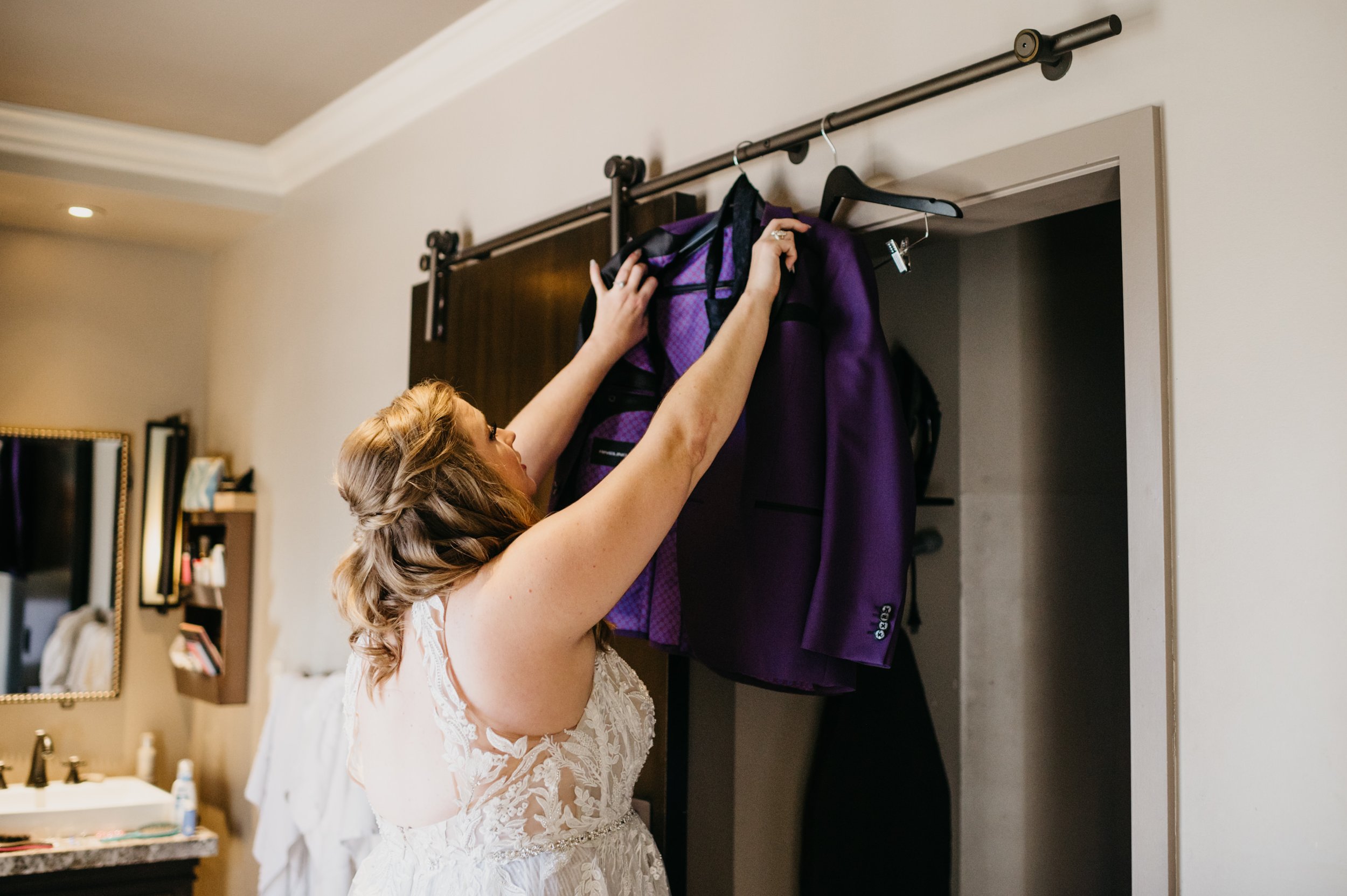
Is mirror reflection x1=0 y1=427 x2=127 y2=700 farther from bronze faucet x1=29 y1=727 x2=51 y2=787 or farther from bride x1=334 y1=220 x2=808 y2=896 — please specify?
bride x1=334 y1=220 x2=808 y2=896

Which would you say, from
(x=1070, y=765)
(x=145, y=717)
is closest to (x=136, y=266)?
(x=145, y=717)

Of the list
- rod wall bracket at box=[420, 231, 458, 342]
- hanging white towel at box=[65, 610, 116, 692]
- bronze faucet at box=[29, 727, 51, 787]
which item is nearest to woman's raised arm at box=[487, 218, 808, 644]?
rod wall bracket at box=[420, 231, 458, 342]

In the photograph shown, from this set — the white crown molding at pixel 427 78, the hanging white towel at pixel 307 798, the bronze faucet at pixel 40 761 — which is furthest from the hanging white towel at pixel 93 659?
the white crown molding at pixel 427 78

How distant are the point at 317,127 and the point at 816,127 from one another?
6.53 feet

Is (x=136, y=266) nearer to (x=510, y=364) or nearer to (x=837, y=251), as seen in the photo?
(x=510, y=364)

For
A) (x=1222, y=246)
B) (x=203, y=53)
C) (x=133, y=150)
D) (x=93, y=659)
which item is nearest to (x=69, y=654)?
(x=93, y=659)

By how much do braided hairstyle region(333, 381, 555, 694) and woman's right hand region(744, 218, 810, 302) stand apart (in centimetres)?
45

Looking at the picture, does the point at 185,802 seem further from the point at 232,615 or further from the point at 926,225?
the point at 926,225

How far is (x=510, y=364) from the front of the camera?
219cm

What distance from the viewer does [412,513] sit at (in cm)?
119

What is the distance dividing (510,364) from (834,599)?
101cm

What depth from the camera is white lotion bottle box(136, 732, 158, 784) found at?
3.50 metres

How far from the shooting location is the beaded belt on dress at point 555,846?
4.20 feet

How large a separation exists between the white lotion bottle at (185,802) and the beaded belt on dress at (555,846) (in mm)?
2145
